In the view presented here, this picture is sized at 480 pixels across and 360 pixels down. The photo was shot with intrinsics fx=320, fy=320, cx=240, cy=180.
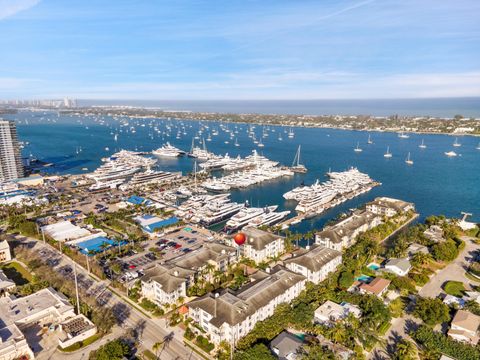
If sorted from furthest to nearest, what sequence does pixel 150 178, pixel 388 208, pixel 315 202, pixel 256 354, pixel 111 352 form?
1. pixel 150 178
2. pixel 315 202
3. pixel 388 208
4. pixel 111 352
5. pixel 256 354

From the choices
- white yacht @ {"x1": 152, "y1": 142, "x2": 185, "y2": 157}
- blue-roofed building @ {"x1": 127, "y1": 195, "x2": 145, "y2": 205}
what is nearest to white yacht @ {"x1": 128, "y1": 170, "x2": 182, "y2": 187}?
blue-roofed building @ {"x1": 127, "y1": 195, "x2": 145, "y2": 205}

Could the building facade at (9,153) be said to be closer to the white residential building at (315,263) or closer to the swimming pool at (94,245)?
the swimming pool at (94,245)

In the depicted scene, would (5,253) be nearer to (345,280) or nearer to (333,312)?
(333,312)

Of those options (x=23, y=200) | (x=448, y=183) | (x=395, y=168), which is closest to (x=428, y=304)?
(x=448, y=183)

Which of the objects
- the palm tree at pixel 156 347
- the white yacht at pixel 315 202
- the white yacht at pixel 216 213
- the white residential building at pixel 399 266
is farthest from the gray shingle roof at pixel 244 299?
the white yacht at pixel 315 202

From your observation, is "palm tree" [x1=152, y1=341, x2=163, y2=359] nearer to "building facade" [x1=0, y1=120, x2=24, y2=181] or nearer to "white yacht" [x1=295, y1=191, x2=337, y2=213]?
"white yacht" [x1=295, y1=191, x2=337, y2=213]

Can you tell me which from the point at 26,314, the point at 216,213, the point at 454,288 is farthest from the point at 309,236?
the point at 26,314
